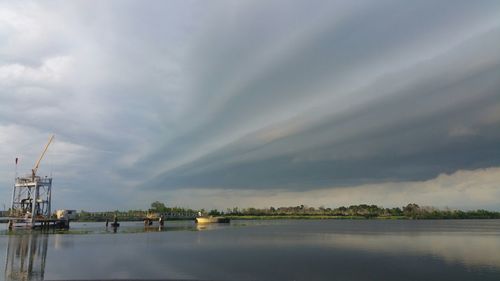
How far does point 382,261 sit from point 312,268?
13412mm

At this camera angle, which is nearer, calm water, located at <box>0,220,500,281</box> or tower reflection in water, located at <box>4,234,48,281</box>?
tower reflection in water, located at <box>4,234,48,281</box>

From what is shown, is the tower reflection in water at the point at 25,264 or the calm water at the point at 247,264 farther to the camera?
the calm water at the point at 247,264

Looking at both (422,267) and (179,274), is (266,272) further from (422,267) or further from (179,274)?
(422,267)

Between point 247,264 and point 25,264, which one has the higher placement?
point 25,264

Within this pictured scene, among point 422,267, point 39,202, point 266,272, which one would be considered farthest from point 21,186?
point 422,267

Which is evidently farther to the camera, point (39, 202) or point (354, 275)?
point (39, 202)

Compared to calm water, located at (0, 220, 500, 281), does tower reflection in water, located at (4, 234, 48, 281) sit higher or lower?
higher

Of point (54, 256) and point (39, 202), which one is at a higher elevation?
point (39, 202)

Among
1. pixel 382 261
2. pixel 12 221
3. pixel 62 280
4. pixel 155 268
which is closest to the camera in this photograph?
pixel 62 280

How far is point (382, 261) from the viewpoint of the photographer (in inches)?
2304

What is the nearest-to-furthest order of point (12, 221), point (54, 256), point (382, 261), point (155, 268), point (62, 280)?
point (62, 280) → point (155, 268) → point (382, 261) → point (54, 256) → point (12, 221)

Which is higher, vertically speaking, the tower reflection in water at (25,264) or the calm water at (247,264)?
the tower reflection in water at (25,264)

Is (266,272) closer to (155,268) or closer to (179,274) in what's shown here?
(179,274)

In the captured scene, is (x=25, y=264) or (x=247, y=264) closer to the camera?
(x=25, y=264)
